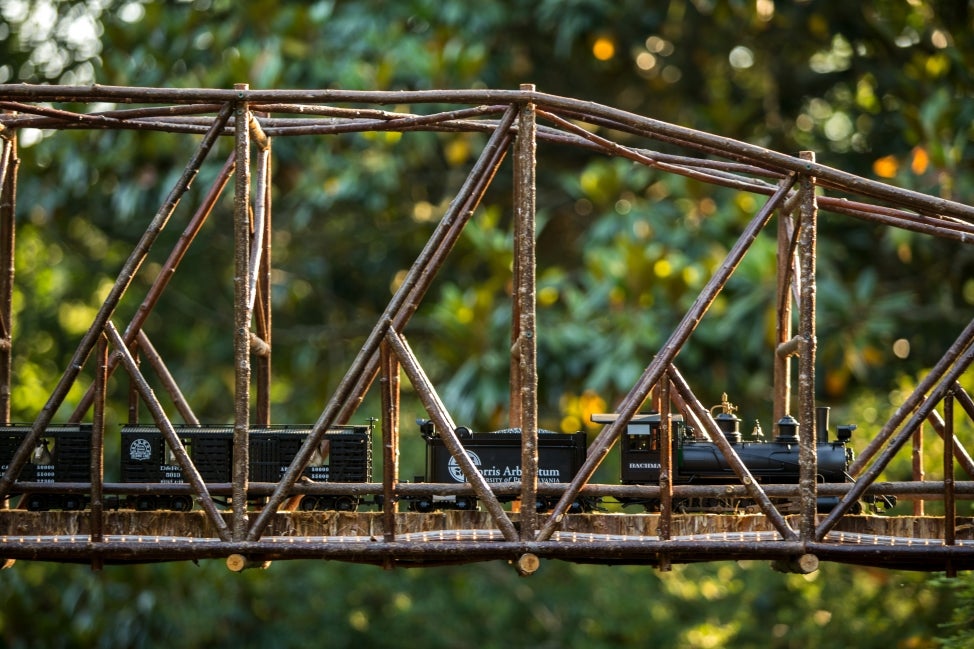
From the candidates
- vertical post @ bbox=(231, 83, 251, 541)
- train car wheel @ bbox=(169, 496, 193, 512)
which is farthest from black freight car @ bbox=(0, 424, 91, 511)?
vertical post @ bbox=(231, 83, 251, 541)

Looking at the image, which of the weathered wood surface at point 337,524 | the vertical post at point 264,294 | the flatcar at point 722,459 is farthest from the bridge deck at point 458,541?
the vertical post at point 264,294

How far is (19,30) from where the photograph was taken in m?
39.0

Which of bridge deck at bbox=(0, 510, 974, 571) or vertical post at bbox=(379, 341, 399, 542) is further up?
vertical post at bbox=(379, 341, 399, 542)

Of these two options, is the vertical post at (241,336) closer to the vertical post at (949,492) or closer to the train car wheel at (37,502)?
the train car wheel at (37,502)

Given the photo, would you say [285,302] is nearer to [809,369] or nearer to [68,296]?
[68,296]

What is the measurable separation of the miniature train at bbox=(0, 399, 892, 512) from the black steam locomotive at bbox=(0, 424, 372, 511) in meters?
0.01

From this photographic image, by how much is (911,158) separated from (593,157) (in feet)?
28.4

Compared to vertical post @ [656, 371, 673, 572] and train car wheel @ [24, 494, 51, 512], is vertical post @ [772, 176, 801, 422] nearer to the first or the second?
vertical post @ [656, 371, 673, 572]

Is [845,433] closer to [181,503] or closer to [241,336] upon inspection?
[241,336]

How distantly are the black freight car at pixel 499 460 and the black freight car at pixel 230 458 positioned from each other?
91 cm

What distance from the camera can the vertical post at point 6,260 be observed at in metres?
21.8

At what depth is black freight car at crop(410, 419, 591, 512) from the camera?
19953mm

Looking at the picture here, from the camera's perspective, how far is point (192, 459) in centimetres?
2023

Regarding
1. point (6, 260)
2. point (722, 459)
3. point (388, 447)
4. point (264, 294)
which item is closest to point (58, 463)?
point (6, 260)
